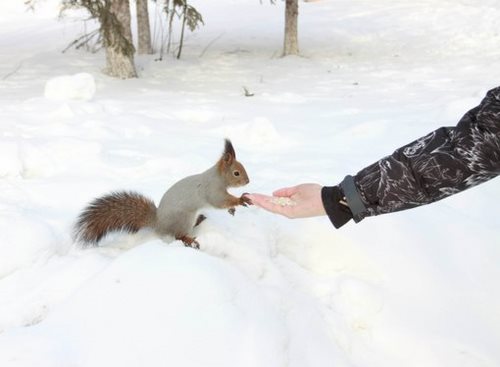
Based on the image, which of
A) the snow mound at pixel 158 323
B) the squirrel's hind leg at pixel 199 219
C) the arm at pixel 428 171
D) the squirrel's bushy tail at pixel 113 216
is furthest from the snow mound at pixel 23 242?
the arm at pixel 428 171

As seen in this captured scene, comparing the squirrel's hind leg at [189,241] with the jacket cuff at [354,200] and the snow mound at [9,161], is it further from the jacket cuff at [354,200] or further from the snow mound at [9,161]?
the snow mound at [9,161]

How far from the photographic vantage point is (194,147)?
3.36 metres

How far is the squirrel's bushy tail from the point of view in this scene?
189 centimetres

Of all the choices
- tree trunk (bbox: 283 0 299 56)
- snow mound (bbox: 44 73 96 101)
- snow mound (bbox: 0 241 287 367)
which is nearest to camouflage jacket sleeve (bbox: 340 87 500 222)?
snow mound (bbox: 0 241 287 367)

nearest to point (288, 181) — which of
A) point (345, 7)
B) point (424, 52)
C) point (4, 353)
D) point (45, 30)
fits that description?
point (4, 353)

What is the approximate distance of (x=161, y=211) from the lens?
202 cm

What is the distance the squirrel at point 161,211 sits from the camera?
75.1 inches

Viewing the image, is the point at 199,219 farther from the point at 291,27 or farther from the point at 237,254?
the point at 291,27

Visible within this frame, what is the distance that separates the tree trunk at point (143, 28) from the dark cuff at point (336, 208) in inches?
289

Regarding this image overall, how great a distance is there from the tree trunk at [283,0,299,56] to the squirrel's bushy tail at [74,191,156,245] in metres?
6.93

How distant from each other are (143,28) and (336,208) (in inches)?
298

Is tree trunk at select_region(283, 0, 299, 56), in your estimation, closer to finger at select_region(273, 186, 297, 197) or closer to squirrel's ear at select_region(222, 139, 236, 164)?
squirrel's ear at select_region(222, 139, 236, 164)

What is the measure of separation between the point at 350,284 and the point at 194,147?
5.83 feet

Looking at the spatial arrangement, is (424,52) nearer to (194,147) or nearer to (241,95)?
(241,95)
